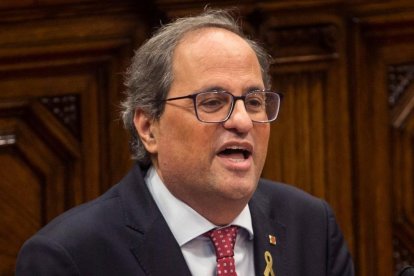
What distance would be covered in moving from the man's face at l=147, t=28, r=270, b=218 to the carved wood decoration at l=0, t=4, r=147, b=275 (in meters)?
0.71

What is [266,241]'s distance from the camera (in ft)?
7.36

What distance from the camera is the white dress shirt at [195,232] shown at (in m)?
2.15

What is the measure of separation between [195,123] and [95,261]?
0.31 meters

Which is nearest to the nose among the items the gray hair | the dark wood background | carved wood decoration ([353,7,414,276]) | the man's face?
the man's face

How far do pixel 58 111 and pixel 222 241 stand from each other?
0.82 meters

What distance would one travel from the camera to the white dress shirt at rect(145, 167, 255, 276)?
2152 millimetres

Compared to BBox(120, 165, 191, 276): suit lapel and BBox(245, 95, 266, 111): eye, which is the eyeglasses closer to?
BBox(245, 95, 266, 111): eye

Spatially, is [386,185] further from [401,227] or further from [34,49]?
[34,49]

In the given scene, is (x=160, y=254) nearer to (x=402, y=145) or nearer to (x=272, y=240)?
(x=272, y=240)

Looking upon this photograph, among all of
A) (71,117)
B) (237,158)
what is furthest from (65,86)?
(237,158)

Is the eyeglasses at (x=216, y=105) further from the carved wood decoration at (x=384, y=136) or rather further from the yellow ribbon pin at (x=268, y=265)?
the carved wood decoration at (x=384, y=136)

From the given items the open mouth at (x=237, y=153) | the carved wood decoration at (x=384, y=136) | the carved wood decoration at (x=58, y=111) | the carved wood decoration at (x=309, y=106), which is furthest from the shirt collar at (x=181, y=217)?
the carved wood decoration at (x=384, y=136)

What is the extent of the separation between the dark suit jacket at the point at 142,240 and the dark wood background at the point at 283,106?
0.61m

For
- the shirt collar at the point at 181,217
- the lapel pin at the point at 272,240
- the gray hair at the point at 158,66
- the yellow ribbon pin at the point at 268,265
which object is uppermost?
the gray hair at the point at 158,66
